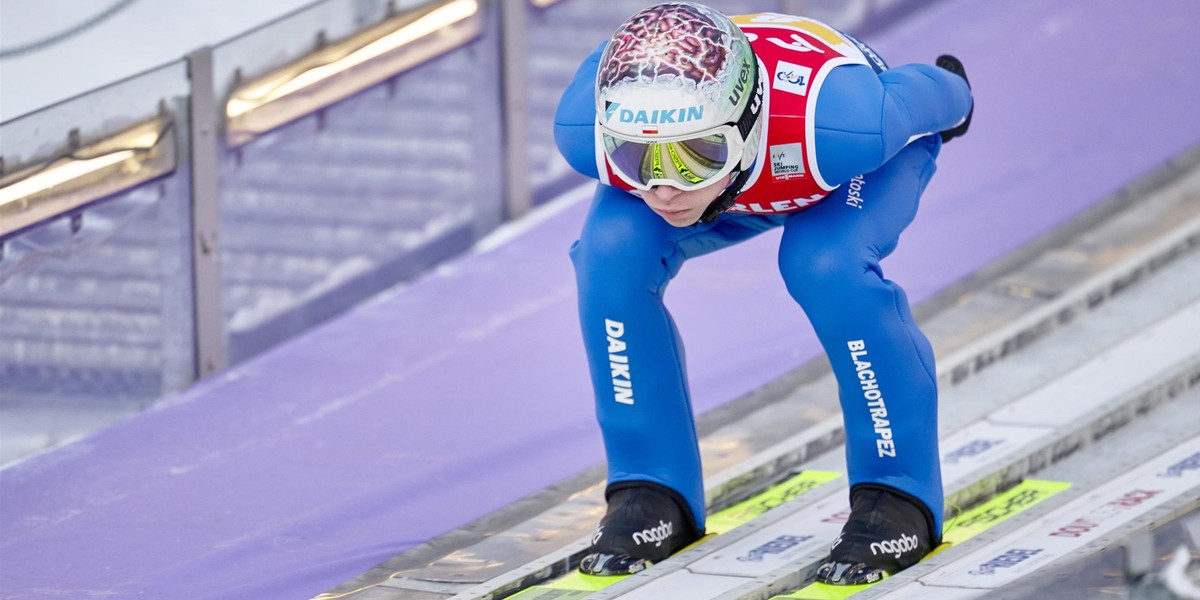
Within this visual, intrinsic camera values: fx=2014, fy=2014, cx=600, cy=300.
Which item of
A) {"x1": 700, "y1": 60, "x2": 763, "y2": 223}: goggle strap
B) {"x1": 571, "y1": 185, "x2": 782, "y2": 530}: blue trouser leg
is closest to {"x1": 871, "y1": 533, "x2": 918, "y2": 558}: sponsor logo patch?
{"x1": 571, "y1": 185, "x2": 782, "y2": 530}: blue trouser leg

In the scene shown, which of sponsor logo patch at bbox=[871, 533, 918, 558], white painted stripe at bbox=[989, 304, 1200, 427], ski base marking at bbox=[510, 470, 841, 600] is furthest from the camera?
white painted stripe at bbox=[989, 304, 1200, 427]

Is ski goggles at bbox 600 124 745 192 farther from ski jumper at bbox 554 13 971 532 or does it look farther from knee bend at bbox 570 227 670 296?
knee bend at bbox 570 227 670 296

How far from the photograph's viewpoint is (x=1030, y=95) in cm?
689

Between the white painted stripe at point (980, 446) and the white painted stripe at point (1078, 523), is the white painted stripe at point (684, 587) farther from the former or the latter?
the white painted stripe at point (980, 446)

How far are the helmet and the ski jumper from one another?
12 cm

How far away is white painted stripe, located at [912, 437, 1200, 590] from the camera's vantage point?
3631mm

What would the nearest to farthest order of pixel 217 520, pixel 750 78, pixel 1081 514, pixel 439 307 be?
pixel 750 78
pixel 1081 514
pixel 217 520
pixel 439 307

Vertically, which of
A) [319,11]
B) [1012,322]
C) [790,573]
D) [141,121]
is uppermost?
[319,11]

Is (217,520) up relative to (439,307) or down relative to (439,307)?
down

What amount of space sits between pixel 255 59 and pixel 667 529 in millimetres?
2081

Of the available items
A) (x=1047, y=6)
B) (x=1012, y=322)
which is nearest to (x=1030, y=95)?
(x=1047, y=6)

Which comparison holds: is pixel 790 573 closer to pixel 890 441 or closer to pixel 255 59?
pixel 890 441

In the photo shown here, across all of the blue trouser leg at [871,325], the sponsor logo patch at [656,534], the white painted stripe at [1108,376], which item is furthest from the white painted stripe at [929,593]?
the white painted stripe at [1108,376]

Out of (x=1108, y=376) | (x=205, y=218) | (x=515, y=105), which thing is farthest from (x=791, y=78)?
(x=515, y=105)
